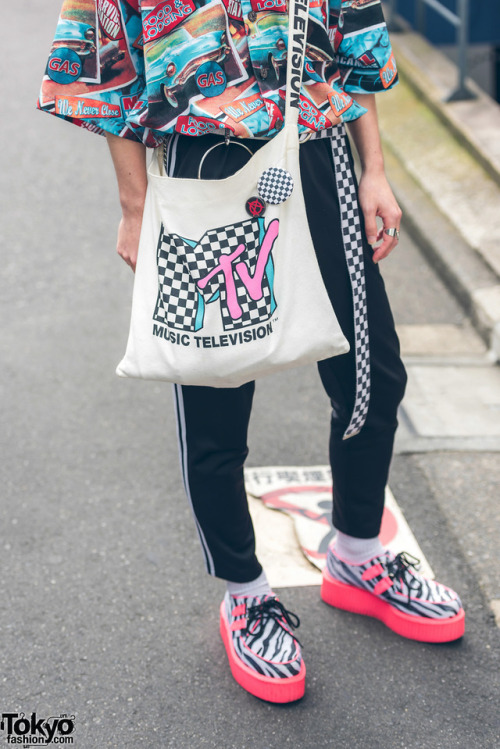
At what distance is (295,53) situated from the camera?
1595 millimetres

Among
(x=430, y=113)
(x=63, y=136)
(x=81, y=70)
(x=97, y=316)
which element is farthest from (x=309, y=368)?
(x=63, y=136)

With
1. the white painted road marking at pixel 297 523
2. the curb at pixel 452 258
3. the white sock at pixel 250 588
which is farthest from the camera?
the curb at pixel 452 258

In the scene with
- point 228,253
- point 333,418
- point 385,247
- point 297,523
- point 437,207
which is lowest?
point 437,207

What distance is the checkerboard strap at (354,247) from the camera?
5.80ft

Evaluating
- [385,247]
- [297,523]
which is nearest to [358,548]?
[297,523]

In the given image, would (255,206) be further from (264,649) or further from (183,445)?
(264,649)

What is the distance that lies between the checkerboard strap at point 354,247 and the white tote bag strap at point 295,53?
0.17m

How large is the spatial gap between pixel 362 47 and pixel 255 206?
41 centimetres

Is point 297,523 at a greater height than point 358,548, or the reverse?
point 358,548

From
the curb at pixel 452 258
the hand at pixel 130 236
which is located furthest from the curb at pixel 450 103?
the hand at pixel 130 236

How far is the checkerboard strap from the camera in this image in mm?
1768

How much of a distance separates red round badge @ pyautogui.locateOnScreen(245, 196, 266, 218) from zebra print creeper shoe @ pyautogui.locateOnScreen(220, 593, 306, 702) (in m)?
0.93

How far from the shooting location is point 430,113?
5.62 meters

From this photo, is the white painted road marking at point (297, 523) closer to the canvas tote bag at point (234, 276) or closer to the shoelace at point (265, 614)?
the shoelace at point (265, 614)
